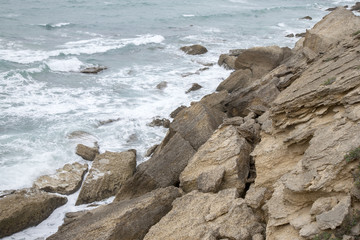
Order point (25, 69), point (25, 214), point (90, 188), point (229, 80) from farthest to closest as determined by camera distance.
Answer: point (25, 69) < point (229, 80) < point (90, 188) < point (25, 214)

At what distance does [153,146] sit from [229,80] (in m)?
7.51

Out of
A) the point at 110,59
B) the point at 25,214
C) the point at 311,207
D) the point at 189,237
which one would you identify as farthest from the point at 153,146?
the point at 110,59

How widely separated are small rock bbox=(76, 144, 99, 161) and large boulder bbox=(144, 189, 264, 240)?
7.68 meters

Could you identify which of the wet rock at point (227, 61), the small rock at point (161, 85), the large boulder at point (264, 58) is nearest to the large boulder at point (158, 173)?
the large boulder at point (264, 58)

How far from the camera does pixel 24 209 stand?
12477mm

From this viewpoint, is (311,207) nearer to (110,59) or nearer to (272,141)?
(272,141)

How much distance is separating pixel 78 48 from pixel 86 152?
22.0m

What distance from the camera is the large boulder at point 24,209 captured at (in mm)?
12164

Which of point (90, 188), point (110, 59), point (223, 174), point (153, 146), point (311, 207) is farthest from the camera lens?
point (110, 59)

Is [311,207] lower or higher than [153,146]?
higher

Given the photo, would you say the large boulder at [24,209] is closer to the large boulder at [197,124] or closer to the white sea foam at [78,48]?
the large boulder at [197,124]

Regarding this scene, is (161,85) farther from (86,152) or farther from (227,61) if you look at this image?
(86,152)

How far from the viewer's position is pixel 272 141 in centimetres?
1079

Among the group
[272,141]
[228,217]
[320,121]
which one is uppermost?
[320,121]
